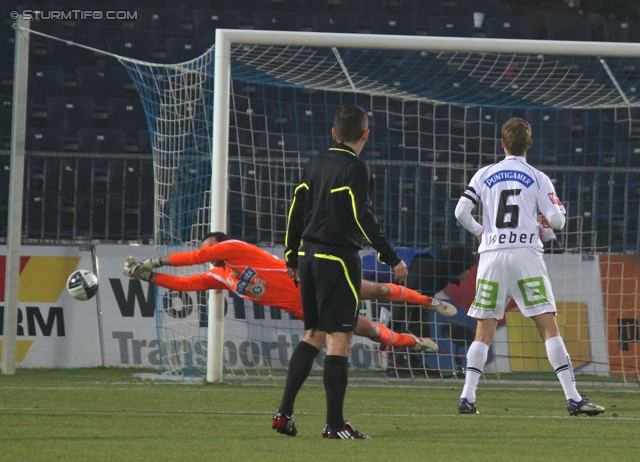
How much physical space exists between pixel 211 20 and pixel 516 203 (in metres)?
9.33

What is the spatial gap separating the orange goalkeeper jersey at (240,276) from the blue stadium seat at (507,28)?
743 centimetres

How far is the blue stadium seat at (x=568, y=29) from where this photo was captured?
49.9 feet

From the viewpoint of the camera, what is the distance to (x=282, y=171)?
11.1 metres

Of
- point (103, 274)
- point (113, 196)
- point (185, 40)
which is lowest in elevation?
point (103, 274)

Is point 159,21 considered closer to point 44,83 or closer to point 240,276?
point 44,83

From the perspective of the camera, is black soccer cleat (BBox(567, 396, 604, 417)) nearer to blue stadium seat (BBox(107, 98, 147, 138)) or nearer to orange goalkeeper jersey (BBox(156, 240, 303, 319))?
orange goalkeeper jersey (BBox(156, 240, 303, 319))

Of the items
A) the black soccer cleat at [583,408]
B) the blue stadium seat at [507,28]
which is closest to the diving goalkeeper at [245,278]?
the black soccer cleat at [583,408]

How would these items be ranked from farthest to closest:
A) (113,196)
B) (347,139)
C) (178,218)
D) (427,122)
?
(427,122), (113,196), (178,218), (347,139)

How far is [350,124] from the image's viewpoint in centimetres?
504

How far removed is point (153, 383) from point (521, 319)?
3.90m

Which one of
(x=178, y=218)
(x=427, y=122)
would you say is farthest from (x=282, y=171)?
(x=427, y=122)

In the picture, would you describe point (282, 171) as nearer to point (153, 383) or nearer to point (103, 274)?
point (103, 274)

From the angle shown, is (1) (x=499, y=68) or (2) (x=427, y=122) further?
(2) (x=427, y=122)

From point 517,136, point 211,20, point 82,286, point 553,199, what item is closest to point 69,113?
point 211,20
